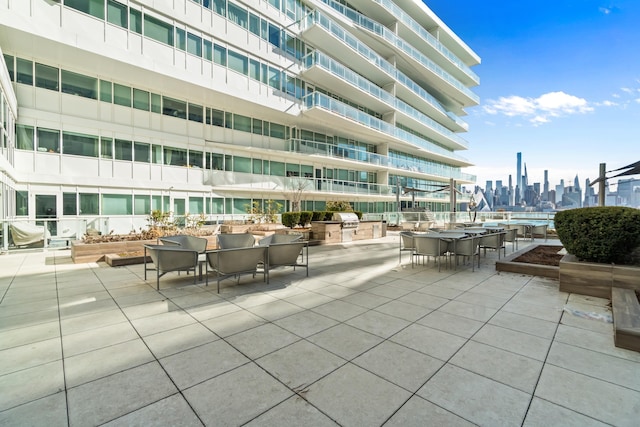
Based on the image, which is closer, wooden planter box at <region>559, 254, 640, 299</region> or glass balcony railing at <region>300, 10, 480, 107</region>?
wooden planter box at <region>559, 254, 640, 299</region>

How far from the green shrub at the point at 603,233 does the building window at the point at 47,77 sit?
2054cm

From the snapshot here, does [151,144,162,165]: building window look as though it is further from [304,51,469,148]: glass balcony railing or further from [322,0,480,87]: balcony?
[322,0,480,87]: balcony

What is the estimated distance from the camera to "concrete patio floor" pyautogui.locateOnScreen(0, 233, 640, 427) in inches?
86.9

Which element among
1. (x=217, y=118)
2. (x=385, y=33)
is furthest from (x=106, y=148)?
(x=385, y=33)

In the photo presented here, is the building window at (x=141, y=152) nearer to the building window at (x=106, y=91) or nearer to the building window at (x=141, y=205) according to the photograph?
the building window at (x=141, y=205)

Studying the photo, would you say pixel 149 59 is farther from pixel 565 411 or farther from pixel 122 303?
pixel 565 411

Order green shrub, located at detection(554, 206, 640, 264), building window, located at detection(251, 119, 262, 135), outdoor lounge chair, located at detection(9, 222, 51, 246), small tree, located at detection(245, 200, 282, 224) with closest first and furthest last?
green shrub, located at detection(554, 206, 640, 264) → outdoor lounge chair, located at detection(9, 222, 51, 246) → small tree, located at detection(245, 200, 282, 224) → building window, located at detection(251, 119, 262, 135)

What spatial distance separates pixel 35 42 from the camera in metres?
11.7

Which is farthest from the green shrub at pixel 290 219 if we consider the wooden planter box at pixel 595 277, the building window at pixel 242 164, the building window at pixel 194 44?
the wooden planter box at pixel 595 277

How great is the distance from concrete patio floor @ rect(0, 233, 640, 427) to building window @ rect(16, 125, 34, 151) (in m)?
11.8

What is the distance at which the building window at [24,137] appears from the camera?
1270 centimetres

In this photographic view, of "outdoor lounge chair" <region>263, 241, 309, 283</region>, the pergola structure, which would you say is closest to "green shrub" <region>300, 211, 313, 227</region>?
"outdoor lounge chair" <region>263, 241, 309, 283</region>

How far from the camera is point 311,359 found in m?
2.99

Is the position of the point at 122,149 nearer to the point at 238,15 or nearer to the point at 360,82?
the point at 238,15
